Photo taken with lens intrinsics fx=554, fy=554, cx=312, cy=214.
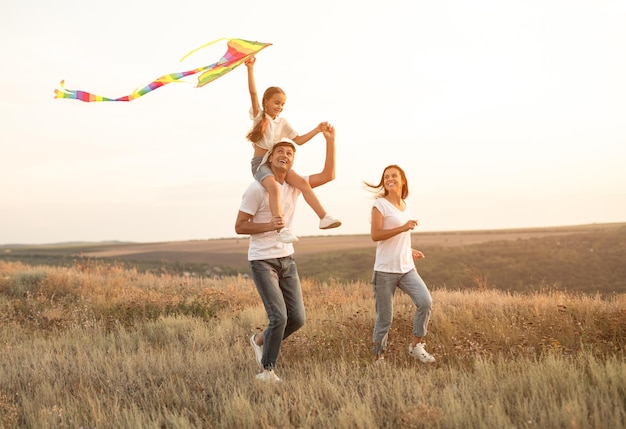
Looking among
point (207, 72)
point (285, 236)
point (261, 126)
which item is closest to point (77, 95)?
point (207, 72)

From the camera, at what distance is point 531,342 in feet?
22.8

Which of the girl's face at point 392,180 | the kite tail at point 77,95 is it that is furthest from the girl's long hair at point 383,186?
the kite tail at point 77,95

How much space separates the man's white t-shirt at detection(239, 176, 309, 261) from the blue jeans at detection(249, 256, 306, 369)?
3.3 inches

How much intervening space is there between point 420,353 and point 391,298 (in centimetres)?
73

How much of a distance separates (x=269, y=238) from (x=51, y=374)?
348 centimetres

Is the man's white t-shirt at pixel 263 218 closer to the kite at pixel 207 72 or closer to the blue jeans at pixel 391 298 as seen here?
the blue jeans at pixel 391 298

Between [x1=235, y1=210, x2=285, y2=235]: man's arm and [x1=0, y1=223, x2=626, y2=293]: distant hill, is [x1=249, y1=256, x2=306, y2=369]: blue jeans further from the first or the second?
[x1=0, y1=223, x2=626, y2=293]: distant hill

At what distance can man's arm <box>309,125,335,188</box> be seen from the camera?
563 centimetres

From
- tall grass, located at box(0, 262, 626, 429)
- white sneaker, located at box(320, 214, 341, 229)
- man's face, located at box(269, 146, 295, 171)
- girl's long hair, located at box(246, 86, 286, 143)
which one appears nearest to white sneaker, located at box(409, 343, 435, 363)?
tall grass, located at box(0, 262, 626, 429)

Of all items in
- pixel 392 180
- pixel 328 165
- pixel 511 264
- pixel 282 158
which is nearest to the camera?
pixel 282 158

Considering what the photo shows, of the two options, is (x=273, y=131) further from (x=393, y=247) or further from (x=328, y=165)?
(x=393, y=247)

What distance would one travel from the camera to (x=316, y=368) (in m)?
5.75

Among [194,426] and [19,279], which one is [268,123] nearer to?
[194,426]

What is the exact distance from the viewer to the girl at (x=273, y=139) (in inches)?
209
